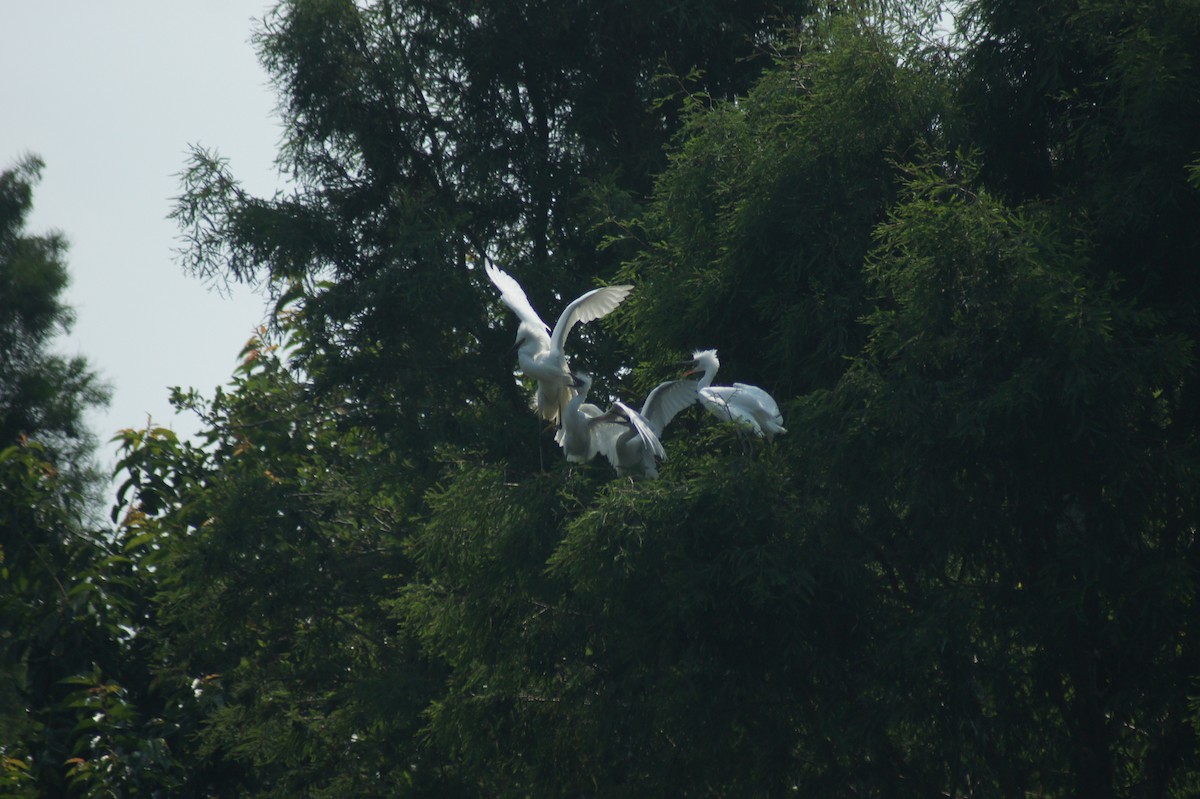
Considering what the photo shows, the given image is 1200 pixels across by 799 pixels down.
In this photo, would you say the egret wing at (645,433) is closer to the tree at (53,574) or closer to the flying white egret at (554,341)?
the flying white egret at (554,341)

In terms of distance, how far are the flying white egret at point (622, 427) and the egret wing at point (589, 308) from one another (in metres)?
0.28

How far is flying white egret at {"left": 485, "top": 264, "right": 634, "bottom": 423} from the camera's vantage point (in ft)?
25.4

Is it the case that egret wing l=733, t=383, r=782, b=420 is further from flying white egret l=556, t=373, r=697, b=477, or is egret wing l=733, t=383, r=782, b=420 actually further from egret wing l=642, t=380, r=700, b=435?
egret wing l=642, t=380, r=700, b=435

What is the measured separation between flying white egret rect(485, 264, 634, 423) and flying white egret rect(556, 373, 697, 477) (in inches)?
6.2

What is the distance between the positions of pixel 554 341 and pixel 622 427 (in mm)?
701

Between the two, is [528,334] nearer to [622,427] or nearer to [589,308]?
[589,308]

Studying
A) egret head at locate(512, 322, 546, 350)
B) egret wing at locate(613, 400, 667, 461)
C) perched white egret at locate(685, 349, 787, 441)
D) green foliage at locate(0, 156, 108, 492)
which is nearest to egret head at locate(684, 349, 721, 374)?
perched white egret at locate(685, 349, 787, 441)

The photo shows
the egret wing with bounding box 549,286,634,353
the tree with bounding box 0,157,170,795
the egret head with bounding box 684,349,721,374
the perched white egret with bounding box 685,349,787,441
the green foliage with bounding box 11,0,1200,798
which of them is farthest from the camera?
the tree with bounding box 0,157,170,795

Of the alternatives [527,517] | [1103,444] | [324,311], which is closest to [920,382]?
[1103,444]

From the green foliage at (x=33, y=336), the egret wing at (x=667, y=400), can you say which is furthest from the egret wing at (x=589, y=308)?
the green foliage at (x=33, y=336)

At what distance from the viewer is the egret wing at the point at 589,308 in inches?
303

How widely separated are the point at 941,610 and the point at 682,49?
19.9ft

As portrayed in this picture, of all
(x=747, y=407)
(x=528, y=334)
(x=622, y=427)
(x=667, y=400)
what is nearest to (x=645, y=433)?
(x=747, y=407)

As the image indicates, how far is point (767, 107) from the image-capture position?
7.52 m
